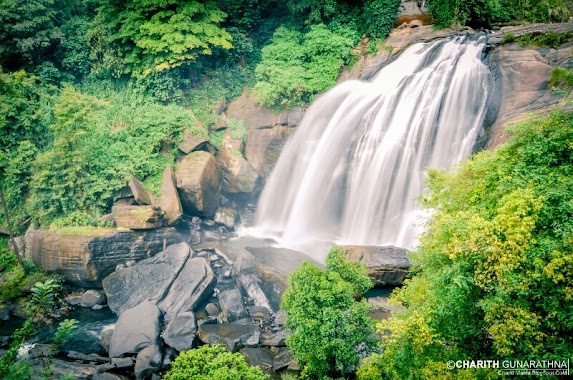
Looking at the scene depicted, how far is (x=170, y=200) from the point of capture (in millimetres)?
17469

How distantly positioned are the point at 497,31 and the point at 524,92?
7.53m

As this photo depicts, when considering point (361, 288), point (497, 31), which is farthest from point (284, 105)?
point (361, 288)

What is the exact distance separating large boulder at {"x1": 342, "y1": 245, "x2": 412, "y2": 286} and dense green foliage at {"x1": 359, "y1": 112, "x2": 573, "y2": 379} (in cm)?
539

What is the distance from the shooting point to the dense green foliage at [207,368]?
743 centimetres

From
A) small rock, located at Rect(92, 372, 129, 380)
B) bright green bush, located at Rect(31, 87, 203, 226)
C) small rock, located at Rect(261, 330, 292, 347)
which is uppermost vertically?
bright green bush, located at Rect(31, 87, 203, 226)

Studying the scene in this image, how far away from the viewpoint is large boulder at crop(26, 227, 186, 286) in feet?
49.5

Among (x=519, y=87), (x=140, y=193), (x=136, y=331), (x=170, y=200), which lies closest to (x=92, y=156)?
(x=140, y=193)

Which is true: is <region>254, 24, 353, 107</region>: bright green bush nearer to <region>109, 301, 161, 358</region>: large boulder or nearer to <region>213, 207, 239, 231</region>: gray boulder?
<region>213, 207, 239, 231</region>: gray boulder

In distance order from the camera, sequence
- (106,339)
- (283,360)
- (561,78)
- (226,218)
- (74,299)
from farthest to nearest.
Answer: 1. (226,218)
2. (74,299)
3. (561,78)
4. (106,339)
5. (283,360)

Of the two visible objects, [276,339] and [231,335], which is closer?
[276,339]

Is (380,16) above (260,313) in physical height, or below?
above

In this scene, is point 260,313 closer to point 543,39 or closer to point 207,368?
point 207,368

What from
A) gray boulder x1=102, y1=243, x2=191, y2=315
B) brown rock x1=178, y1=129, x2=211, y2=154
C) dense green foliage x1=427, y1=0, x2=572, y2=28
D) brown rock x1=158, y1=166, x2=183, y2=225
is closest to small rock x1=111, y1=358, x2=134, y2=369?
gray boulder x1=102, y1=243, x2=191, y2=315

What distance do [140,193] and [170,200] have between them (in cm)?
142
